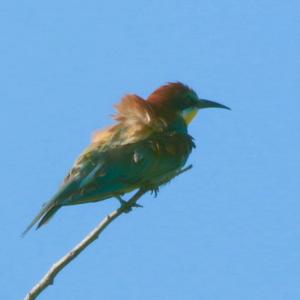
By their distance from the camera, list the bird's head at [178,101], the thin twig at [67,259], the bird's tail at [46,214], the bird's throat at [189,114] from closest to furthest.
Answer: the thin twig at [67,259]
the bird's tail at [46,214]
the bird's head at [178,101]
the bird's throat at [189,114]

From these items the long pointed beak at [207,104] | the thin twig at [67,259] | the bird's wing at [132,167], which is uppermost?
the long pointed beak at [207,104]

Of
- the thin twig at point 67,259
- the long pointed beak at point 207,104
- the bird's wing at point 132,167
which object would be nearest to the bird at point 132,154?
the bird's wing at point 132,167

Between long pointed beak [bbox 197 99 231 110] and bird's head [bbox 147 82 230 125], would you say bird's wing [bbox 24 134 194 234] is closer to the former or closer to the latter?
bird's head [bbox 147 82 230 125]

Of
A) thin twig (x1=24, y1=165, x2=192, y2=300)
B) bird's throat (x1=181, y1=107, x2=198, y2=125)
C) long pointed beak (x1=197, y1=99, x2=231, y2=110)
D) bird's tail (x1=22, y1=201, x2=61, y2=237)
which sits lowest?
thin twig (x1=24, y1=165, x2=192, y2=300)

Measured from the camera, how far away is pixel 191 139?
4.63 meters

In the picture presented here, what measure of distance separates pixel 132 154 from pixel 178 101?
766 millimetres

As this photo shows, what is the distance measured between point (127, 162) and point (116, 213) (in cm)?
141

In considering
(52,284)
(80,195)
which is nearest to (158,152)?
(80,195)

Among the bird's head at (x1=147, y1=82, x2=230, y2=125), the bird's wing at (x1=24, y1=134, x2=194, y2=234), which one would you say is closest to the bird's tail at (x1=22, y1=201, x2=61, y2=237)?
the bird's wing at (x1=24, y1=134, x2=194, y2=234)

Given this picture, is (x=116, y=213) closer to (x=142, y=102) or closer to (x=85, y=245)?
(x=85, y=245)

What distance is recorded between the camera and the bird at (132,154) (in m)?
3.88

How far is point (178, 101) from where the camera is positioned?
4.84m

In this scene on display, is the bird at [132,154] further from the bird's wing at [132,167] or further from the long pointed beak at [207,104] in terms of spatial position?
the long pointed beak at [207,104]

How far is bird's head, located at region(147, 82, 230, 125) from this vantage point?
4.75 metres
